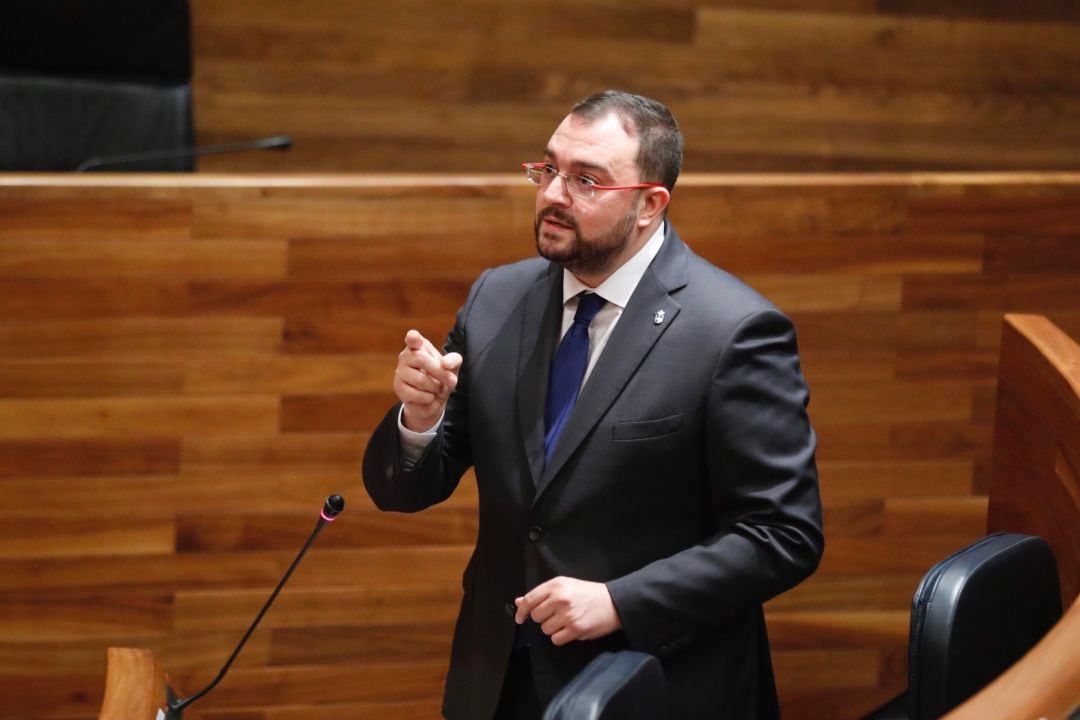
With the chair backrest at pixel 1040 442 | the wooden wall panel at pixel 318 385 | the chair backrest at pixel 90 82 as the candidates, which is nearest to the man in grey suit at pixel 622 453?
the chair backrest at pixel 1040 442

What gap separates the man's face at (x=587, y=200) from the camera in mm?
554

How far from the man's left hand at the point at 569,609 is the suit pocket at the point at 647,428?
0.19ft

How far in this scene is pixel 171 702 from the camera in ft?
2.12

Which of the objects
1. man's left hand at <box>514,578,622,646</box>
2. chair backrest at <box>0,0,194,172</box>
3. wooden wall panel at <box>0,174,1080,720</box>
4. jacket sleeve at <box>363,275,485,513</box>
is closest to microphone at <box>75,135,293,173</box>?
chair backrest at <box>0,0,194,172</box>

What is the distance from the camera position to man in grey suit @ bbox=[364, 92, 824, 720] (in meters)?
0.54

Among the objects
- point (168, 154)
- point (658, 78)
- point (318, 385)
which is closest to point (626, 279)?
point (318, 385)

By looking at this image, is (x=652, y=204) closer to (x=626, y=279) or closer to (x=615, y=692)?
(x=626, y=279)

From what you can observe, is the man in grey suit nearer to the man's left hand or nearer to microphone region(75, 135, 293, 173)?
the man's left hand

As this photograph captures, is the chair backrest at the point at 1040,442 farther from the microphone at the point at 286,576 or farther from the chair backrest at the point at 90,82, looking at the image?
the chair backrest at the point at 90,82

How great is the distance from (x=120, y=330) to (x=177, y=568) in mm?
150

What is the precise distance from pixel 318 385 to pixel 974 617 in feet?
1.58

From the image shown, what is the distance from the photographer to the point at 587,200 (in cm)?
55

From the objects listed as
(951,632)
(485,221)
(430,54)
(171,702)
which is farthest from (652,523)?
(430,54)

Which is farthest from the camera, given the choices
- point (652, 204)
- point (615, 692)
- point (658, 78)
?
point (658, 78)
